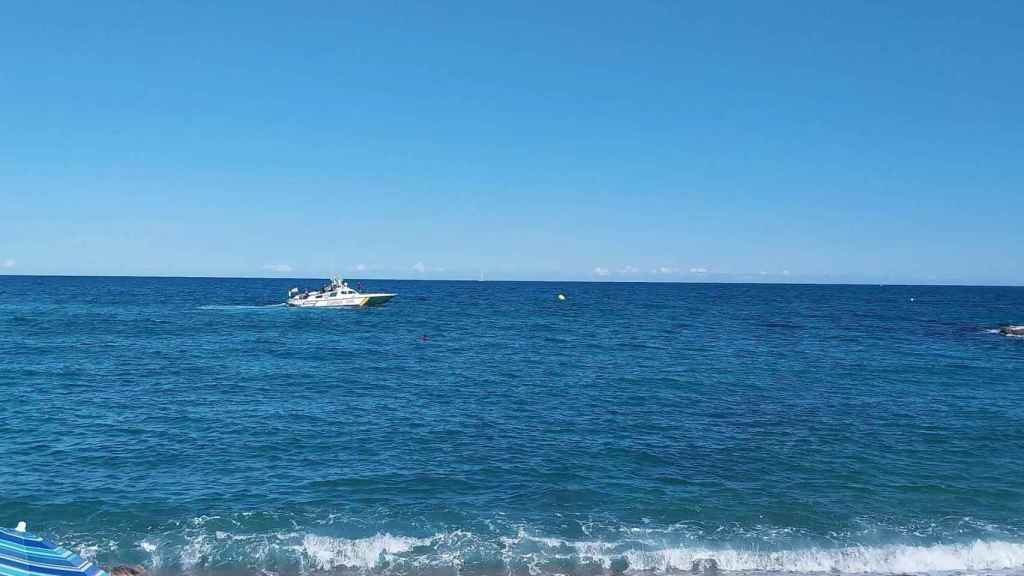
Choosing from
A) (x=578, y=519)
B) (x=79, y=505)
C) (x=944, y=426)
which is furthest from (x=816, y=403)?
(x=79, y=505)

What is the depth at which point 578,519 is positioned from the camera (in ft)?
67.2

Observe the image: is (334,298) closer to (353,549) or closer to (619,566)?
(353,549)

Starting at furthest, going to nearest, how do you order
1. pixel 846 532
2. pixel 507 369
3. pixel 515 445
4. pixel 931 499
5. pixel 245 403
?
pixel 507 369 → pixel 245 403 → pixel 515 445 → pixel 931 499 → pixel 846 532

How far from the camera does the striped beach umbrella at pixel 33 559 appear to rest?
1130 cm

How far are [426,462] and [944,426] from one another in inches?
939

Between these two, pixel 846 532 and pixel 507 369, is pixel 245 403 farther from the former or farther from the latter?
pixel 846 532

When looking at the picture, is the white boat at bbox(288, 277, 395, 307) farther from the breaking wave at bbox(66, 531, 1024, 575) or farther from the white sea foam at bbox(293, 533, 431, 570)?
the white sea foam at bbox(293, 533, 431, 570)

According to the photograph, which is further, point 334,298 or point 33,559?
point 334,298

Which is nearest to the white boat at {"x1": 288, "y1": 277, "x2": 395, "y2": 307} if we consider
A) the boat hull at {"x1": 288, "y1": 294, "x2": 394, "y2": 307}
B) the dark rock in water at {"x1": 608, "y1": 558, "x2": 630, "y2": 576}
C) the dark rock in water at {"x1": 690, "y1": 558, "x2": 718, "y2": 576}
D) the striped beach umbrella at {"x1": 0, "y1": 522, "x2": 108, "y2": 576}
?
the boat hull at {"x1": 288, "y1": 294, "x2": 394, "y2": 307}

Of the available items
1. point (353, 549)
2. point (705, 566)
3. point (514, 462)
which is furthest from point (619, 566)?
point (514, 462)

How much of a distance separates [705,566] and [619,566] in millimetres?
2355

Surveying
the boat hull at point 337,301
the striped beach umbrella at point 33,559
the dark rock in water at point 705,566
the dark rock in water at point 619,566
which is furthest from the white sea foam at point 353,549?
the boat hull at point 337,301

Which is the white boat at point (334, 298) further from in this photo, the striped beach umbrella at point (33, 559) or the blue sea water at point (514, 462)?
the striped beach umbrella at point (33, 559)

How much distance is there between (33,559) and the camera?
11633 millimetres
